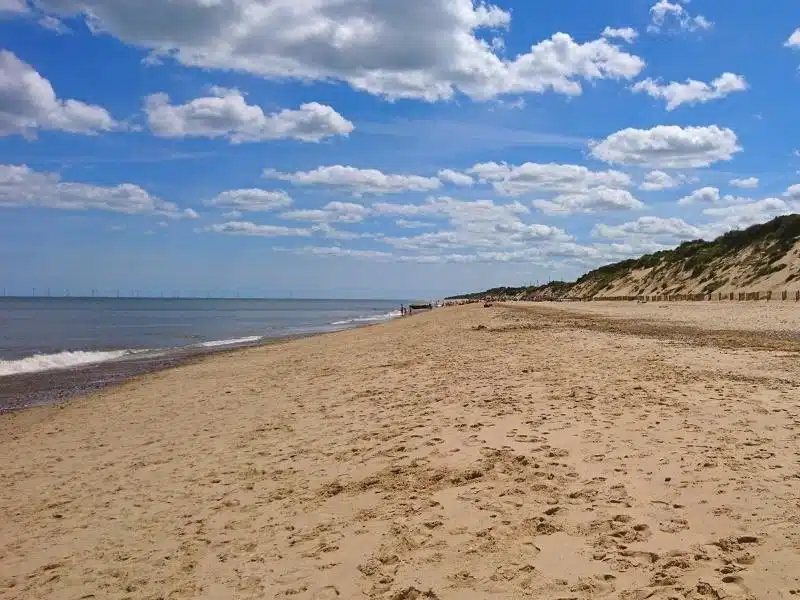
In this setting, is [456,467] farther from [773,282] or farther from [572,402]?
[773,282]

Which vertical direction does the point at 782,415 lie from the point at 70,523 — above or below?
above

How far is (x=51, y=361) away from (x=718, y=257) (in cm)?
5974

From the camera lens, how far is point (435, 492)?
6281 millimetres

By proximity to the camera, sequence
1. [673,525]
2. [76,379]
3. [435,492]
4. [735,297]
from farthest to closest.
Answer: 1. [735,297]
2. [76,379]
3. [435,492]
4. [673,525]

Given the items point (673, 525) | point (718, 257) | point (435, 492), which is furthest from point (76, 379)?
point (718, 257)

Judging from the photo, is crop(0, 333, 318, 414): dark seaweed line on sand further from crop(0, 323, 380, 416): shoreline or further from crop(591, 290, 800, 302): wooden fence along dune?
crop(591, 290, 800, 302): wooden fence along dune

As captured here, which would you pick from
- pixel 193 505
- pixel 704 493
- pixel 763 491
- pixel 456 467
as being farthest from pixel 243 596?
pixel 763 491

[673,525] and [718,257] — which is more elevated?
[718,257]

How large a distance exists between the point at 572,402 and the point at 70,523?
6.96 meters

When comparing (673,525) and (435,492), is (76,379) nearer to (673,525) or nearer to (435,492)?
(435,492)

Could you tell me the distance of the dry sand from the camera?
453 cm

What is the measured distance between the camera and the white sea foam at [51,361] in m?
24.5

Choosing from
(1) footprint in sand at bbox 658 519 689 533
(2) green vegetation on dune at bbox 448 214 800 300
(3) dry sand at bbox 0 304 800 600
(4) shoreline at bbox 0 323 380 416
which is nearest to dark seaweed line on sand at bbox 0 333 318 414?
(4) shoreline at bbox 0 323 380 416

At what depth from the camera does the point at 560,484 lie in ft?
20.0
